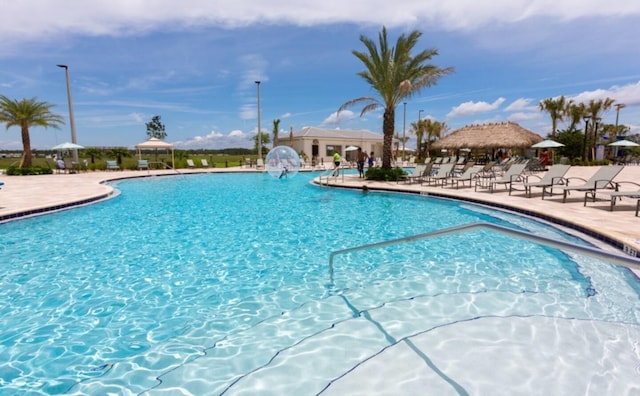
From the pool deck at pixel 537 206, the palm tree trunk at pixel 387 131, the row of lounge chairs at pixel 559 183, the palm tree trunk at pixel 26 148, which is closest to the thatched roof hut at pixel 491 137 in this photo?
the row of lounge chairs at pixel 559 183

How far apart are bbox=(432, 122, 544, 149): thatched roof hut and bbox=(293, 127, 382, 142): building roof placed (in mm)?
13113

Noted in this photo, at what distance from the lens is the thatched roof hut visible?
26.7m

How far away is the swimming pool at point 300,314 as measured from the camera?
288 cm

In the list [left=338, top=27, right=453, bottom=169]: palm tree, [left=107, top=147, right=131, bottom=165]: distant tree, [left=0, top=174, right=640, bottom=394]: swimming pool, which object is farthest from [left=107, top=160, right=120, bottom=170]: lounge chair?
[left=0, top=174, right=640, bottom=394]: swimming pool

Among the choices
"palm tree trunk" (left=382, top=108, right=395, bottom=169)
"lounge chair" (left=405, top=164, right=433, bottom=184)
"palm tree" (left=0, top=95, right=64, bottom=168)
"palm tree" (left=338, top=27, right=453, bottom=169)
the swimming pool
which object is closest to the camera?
the swimming pool

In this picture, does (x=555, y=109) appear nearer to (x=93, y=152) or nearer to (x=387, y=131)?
(x=387, y=131)

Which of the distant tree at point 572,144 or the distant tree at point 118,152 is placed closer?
the distant tree at point 118,152

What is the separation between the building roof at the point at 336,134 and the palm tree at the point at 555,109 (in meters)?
18.4

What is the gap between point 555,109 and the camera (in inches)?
1478

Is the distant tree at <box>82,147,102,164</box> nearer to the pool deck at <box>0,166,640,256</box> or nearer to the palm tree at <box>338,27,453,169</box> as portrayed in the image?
the pool deck at <box>0,166,640,256</box>

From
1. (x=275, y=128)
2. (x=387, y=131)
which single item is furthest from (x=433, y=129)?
(x=387, y=131)

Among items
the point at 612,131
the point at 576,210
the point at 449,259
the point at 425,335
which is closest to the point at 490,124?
the point at 576,210

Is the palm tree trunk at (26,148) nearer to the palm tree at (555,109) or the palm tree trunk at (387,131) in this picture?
the palm tree trunk at (387,131)

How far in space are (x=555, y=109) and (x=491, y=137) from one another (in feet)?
51.9
